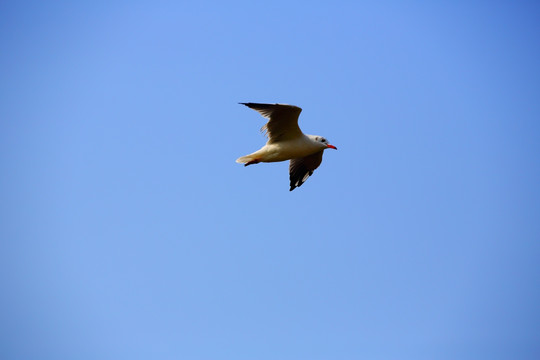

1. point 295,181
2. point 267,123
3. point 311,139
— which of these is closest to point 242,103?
point 267,123

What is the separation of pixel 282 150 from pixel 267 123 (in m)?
0.66

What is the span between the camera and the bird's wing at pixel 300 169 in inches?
544

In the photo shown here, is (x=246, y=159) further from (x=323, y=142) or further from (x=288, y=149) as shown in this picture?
(x=323, y=142)

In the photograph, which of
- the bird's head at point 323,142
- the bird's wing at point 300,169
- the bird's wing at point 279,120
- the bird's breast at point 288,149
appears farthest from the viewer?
the bird's wing at point 300,169

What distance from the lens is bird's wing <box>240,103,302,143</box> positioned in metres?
11.8

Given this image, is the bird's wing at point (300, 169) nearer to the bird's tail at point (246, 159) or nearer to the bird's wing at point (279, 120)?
the bird's wing at point (279, 120)

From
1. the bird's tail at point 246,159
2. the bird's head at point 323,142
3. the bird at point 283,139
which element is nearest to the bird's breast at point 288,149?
the bird at point 283,139

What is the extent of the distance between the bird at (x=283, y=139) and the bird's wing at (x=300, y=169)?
Answer: 0.44m

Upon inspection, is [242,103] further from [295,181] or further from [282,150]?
[295,181]

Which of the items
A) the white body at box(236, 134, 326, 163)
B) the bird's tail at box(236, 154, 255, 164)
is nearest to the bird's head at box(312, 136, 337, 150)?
the white body at box(236, 134, 326, 163)

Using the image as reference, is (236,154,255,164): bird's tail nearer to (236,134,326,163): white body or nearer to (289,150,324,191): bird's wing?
(236,134,326,163): white body

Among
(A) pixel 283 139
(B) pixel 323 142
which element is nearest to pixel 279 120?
(A) pixel 283 139

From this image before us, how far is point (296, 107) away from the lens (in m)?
11.7

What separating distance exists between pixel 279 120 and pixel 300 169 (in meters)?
2.14
